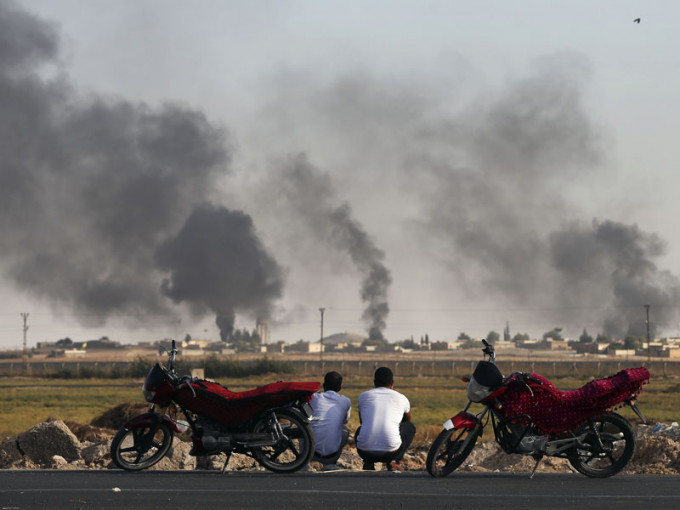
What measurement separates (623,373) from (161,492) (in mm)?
6096

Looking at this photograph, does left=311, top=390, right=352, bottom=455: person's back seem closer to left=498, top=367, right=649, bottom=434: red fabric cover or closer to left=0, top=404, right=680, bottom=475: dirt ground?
left=0, top=404, right=680, bottom=475: dirt ground

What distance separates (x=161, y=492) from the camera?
444 inches

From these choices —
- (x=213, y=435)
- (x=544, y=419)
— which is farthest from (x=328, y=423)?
(x=544, y=419)

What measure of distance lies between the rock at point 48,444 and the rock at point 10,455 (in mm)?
116

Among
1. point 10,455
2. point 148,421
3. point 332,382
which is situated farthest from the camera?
point 10,455

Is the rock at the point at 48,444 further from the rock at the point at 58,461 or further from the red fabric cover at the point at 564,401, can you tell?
the red fabric cover at the point at 564,401

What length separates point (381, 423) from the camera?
1348 cm

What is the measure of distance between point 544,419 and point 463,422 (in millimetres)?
1069

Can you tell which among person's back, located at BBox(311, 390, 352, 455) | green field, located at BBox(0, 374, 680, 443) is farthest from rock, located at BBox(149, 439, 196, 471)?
green field, located at BBox(0, 374, 680, 443)

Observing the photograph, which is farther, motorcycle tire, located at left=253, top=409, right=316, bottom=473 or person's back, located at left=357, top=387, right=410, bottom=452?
person's back, located at left=357, top=387, right=410, bottom=452

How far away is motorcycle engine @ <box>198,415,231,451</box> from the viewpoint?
13445 millimetres

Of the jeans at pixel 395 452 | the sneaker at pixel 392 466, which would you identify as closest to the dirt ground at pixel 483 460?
the sneaker at pixel 392 466

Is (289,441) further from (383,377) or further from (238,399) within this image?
(383,377)

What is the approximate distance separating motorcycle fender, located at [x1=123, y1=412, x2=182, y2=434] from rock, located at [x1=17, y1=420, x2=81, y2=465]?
525 cm
